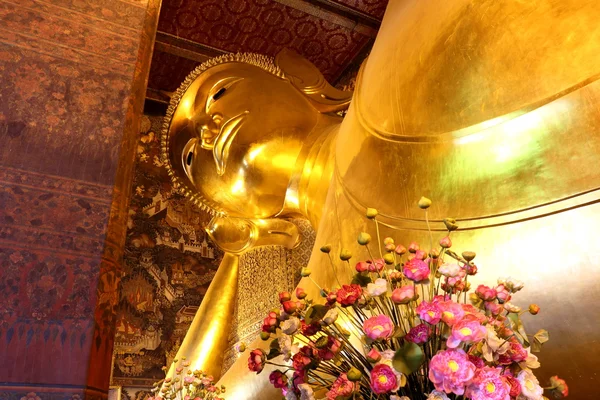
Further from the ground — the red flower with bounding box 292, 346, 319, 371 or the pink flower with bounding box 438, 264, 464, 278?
the pink flower with bounding box 438, 264, 464, 278

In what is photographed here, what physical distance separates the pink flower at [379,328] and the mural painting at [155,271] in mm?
3648

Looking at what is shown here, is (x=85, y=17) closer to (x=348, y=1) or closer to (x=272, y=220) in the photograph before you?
(x=272, y=220)

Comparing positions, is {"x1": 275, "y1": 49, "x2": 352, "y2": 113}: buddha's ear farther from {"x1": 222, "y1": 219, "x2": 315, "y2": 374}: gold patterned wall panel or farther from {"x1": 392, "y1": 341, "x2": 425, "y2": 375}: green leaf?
{"x1": 392, "y1": 341, "x2": 425, "y2": 375}: green leaf

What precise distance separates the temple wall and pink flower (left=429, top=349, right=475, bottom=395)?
891 millimetres

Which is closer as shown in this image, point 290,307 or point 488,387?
point 488,387

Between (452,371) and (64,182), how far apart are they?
3.73ft

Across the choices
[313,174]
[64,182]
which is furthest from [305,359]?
[313,174]

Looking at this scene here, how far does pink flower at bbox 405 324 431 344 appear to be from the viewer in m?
0.84

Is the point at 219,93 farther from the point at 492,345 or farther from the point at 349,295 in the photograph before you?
the point at 492,345

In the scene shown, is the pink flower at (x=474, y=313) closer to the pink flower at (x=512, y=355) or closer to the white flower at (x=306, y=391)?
the pink flower at (x=512, y=355)

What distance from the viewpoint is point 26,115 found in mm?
1531

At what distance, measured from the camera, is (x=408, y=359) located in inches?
31.5

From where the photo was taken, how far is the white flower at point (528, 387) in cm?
82

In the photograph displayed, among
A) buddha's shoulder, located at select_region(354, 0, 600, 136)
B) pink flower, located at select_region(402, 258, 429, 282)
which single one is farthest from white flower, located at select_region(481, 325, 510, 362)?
buddha's shoulder, located at select_region(354, 0, 600, 136)
